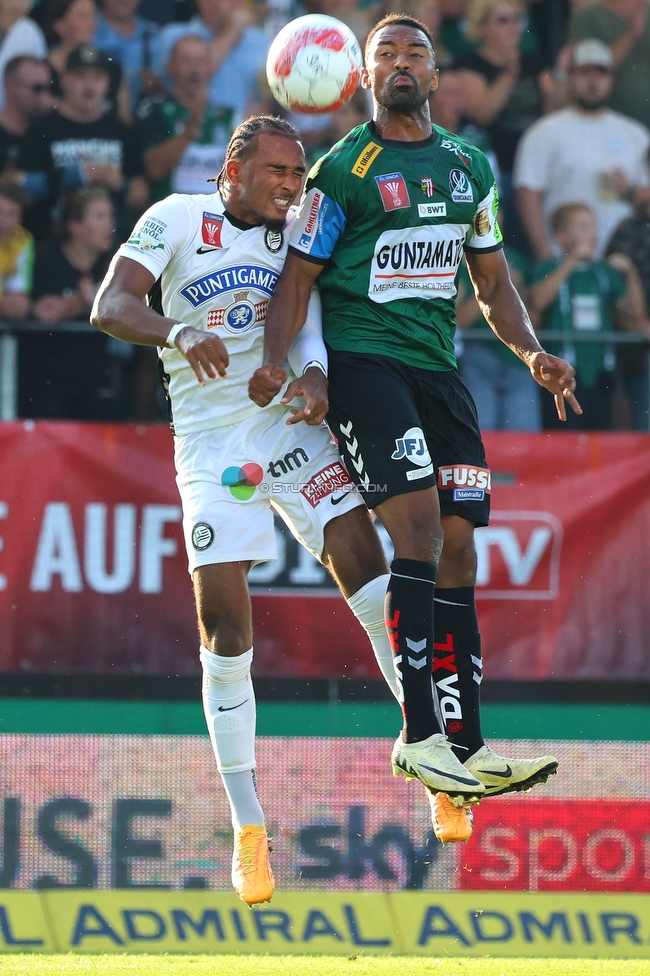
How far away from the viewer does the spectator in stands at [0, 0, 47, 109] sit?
31.6 ft

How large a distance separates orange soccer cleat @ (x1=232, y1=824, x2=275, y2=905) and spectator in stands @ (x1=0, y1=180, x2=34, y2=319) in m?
4.64

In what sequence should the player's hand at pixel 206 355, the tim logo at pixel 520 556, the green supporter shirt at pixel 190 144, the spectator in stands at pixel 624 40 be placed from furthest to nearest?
1. the spectator in stands at pixel 624 40
2. the green supporter shirt at pixel 190 144
3. the tim logo at pixel 520 556
4. the player's hand at pixel 206 355

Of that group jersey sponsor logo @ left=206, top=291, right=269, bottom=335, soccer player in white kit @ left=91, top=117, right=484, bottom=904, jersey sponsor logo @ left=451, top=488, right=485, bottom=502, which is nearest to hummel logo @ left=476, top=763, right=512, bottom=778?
soccer player in white kit @ left=91, top=117, right=484, bottom=904

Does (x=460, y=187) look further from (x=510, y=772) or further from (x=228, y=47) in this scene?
(x=228, y=47)

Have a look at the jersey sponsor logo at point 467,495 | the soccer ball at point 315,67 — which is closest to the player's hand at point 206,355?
the jersey sponsor logo at point 467,495

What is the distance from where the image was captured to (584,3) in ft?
33.6

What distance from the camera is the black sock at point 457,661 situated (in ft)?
17.3

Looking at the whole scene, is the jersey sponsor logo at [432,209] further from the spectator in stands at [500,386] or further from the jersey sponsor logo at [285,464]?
the spectator in stands at [500,386]

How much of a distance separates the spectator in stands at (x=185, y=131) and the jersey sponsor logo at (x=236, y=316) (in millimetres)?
4060

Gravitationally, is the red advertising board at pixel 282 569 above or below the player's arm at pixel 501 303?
below

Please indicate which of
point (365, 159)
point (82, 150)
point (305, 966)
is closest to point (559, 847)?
point (305, 966)

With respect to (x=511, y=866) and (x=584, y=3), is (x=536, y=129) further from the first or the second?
(x=511, y=866)

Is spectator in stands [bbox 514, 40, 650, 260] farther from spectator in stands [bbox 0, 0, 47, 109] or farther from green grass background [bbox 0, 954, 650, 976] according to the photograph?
green grass background [bbox 0, 954, 650, 976]

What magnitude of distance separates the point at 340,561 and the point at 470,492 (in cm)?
55
